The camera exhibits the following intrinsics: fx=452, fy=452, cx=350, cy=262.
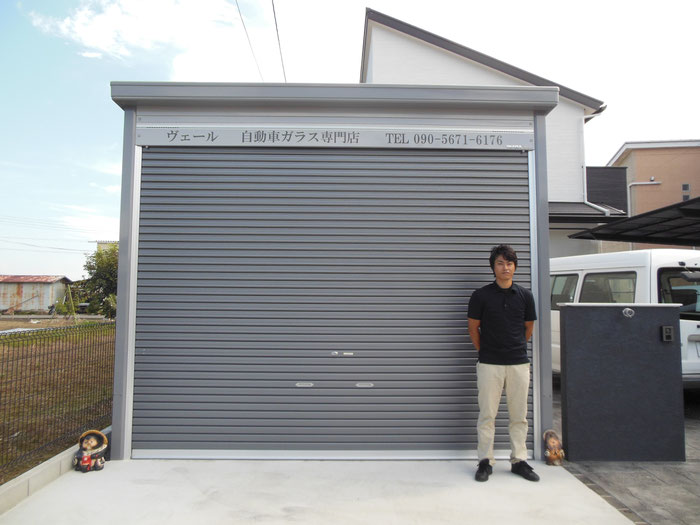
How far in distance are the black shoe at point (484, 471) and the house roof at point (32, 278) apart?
1726 inches

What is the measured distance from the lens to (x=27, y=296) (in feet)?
124

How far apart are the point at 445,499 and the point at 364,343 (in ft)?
4.89

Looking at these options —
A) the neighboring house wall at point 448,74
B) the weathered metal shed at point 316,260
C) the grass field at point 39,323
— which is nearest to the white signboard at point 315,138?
the weathered metal shed at point 316,260

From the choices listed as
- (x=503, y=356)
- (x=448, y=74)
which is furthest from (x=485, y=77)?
(x=503, y=356)

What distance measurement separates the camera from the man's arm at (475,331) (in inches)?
156

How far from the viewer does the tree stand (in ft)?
51.1

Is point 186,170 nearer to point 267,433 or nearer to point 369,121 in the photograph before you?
point 369,121

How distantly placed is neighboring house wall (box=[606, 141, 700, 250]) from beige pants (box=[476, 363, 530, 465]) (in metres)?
23.9

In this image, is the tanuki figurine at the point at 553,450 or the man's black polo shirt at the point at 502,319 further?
the tanuki figurine at the point at 553,450

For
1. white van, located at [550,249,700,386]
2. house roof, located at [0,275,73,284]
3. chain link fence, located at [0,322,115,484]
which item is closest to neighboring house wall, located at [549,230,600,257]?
white van, located at [550,249,700,386]

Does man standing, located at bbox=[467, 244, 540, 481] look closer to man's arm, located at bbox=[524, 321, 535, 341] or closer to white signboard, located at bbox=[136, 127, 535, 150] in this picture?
man's arm, located at bbox=[524, 321, 535, 341]

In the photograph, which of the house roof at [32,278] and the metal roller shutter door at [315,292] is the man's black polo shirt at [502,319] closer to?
the metal roller shutter door at [315,292]

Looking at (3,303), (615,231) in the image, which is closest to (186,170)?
(615,231)

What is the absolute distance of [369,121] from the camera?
4.47 m
